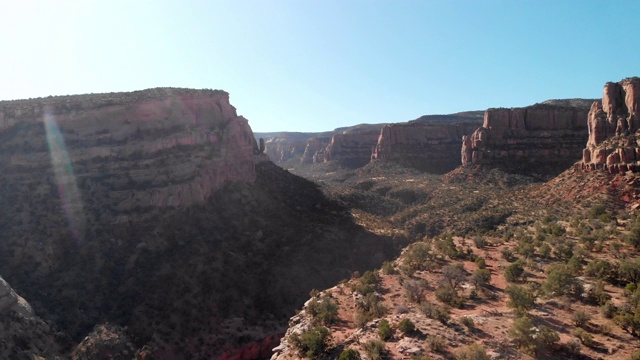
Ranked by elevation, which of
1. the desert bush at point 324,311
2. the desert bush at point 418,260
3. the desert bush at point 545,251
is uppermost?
the desert bush at point 545,251

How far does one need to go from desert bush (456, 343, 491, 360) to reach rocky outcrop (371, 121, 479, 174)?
99.9 metres

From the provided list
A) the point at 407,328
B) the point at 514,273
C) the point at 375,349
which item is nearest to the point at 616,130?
the point at 514,273

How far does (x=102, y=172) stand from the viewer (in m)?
45.8

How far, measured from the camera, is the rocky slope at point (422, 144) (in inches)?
4505

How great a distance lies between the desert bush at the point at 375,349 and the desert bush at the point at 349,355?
1.46 ft

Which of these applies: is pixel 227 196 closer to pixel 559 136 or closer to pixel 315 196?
pixel 315 196

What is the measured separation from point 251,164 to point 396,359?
150 ft

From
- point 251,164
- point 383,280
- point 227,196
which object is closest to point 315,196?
point 251,164

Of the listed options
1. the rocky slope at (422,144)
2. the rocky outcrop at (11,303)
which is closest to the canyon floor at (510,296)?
the rocky outcrop at (11,303)

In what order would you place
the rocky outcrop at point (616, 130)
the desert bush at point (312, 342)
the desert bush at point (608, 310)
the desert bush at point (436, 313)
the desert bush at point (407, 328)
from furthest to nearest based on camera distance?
1. the rocky outcrop at point (616, 130)
2. the desert bush at point (436, 313)
3. the desert bush at point (312, 342)
4. the desert bush at point (407, 328)
5. the desert bush at point (608, 310)

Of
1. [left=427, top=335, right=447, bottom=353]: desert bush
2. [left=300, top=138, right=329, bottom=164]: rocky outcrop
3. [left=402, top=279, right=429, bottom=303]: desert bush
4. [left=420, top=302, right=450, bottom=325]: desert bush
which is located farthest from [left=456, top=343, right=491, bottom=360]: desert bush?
[left=300, top=138, right=329, bottom=164]: rocky outcrop

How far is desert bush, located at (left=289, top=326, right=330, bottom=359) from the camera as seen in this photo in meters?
17.2

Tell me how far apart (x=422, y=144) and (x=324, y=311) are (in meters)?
104

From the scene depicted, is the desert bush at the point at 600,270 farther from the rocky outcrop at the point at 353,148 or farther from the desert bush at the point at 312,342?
the rocky outcrop at the point at 353,148
